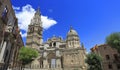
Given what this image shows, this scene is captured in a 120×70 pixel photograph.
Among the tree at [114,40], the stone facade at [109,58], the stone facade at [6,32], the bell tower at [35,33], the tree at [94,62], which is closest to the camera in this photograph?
the stone facade at [6,32]

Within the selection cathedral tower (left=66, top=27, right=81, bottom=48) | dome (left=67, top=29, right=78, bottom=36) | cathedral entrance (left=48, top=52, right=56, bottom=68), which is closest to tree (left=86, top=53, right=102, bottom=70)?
cathedral tower (left=66, top=27, right=81, bottom=48)

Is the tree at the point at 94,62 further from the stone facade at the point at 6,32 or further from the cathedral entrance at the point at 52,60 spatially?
the cathedral entrance at the point at 52,60

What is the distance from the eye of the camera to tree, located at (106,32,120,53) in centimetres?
3150

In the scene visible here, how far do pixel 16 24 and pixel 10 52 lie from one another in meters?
5.26

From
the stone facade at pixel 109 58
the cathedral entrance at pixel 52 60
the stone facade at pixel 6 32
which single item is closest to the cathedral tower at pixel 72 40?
the cathedral entrance at pixel 52 60

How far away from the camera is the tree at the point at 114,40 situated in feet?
103

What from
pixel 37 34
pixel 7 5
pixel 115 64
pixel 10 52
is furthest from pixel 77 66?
pixel 7 5

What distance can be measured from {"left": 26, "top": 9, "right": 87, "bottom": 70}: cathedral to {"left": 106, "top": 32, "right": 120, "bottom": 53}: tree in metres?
22.5

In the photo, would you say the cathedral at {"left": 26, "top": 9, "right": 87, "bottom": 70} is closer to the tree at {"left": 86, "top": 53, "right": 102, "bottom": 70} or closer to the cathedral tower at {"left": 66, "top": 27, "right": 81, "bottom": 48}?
the cathedral tower at {"left": 66, "top": 27, "right": 81, "bottom": 48}

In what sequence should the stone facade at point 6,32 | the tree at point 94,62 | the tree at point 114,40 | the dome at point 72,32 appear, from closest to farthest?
the stone facade at point 6,32 < the tree at point 94,62 < the tree at point 114,40 < the dome at point 72,32

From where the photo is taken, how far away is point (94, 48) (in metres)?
39.0

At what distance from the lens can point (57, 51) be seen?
5969 centimetres

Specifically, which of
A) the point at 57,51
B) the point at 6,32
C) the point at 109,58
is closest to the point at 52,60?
the point at 57,51

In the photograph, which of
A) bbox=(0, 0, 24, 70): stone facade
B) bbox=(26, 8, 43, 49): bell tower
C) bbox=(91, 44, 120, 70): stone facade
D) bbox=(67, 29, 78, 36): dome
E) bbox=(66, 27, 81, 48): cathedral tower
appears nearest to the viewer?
bbox=(0, 0, 24, 70): stone facade
